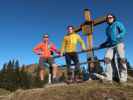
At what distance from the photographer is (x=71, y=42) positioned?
13.3m

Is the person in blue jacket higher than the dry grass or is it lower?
higher

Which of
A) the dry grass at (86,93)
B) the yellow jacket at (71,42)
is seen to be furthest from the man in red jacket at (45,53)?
the dry grass at (86,93)

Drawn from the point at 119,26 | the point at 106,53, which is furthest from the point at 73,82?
the point at 119,26

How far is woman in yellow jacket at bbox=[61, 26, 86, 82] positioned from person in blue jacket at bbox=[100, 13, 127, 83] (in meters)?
2.07

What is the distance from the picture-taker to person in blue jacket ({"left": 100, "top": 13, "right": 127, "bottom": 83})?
1065 centimetres

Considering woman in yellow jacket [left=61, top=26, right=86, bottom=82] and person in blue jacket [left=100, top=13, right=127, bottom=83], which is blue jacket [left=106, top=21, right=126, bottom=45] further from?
woman in yellow jacket [left=61, top=26, right=86, bottom=82]

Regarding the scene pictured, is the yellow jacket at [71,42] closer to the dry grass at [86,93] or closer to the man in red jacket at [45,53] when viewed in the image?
the man in red jacket at [45,53]

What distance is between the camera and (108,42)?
36.9ft

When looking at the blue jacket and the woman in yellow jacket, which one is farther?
the woman in yellow jacket

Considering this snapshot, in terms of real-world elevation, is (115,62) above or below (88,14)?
below

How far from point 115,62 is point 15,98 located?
393 centimetres

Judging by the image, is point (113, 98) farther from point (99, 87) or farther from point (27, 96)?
point (27, 96)

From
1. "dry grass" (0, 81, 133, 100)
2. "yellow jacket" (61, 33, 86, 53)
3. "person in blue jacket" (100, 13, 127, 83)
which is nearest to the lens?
"dry grass" (0, 81, 133, 100)

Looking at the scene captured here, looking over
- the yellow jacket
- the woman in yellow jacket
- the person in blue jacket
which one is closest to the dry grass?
the person in blue jacket
